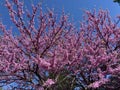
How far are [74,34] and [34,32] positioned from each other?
181 centimetres

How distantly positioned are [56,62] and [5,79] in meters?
1.85

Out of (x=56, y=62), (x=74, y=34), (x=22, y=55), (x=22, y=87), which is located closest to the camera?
(x=56, y=62)

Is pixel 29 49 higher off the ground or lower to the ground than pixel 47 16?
lower

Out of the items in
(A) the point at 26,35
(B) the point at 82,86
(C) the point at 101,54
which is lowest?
(B) the point at 82,86

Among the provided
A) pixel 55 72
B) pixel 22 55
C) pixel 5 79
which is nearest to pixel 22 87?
pixel 5 79

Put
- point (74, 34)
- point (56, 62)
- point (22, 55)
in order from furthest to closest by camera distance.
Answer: point (74, 34) < point (22, 55) < point (56, 62)

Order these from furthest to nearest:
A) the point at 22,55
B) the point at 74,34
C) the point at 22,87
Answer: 1. the point at 74,34
2. the point at 22,87
3. the point at 22,55

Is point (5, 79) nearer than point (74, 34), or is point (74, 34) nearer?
point (5, 79)

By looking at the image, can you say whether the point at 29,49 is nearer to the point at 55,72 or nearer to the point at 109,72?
the point at 55,72

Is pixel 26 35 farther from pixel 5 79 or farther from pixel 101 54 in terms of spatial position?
pixel 101 54

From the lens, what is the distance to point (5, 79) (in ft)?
26.5

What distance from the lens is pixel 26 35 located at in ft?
26.0

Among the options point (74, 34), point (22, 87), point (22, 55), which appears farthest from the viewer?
point (74, 34)

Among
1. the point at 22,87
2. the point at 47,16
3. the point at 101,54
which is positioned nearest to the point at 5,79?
the point at 22,87
